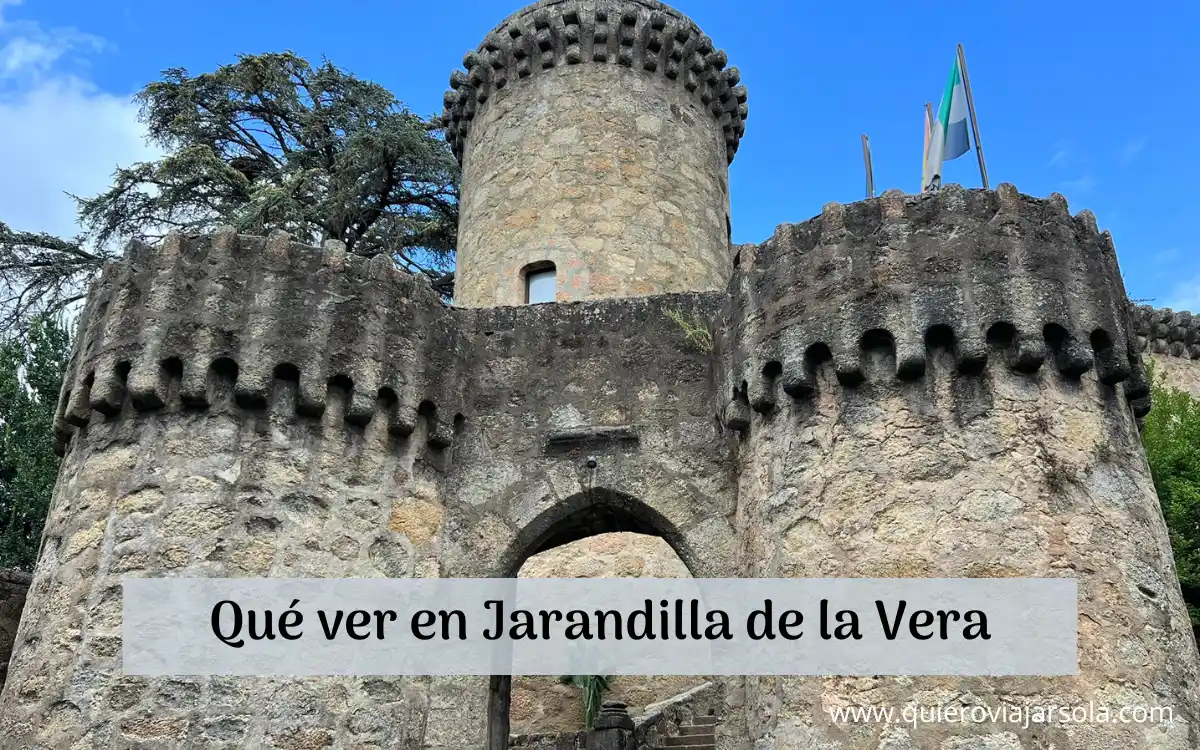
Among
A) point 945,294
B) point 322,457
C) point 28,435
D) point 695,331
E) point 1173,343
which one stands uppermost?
point 1173,343

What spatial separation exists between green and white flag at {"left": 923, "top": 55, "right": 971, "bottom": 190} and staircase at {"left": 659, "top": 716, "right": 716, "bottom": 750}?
5934mm

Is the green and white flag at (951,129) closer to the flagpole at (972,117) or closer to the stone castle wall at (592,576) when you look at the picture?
the flagpole at (972,117)

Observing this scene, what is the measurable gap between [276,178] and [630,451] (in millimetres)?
13517

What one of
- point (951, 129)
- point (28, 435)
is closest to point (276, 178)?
point (28, 435)

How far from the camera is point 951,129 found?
11.3 meters

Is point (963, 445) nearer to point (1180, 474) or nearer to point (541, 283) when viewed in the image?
point (541, 283)

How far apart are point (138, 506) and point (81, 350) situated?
4.19 feet

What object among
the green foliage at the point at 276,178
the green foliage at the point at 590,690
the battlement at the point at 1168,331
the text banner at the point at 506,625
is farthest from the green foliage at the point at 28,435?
the battlement at the point at 1168,331

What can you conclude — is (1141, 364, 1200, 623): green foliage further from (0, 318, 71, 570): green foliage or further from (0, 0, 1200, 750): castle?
(0, 318, 71, 570): green foliage

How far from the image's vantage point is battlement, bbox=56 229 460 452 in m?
5.98

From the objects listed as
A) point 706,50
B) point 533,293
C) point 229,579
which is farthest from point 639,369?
point 706,50

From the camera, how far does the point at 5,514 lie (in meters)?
13.8

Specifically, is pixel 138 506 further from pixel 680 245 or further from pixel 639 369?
pixel 680 245

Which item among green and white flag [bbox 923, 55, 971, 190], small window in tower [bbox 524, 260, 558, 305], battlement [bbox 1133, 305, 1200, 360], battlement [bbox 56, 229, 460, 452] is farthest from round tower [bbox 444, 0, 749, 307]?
battlement [bbox 1133, 305, 1200, 360]
